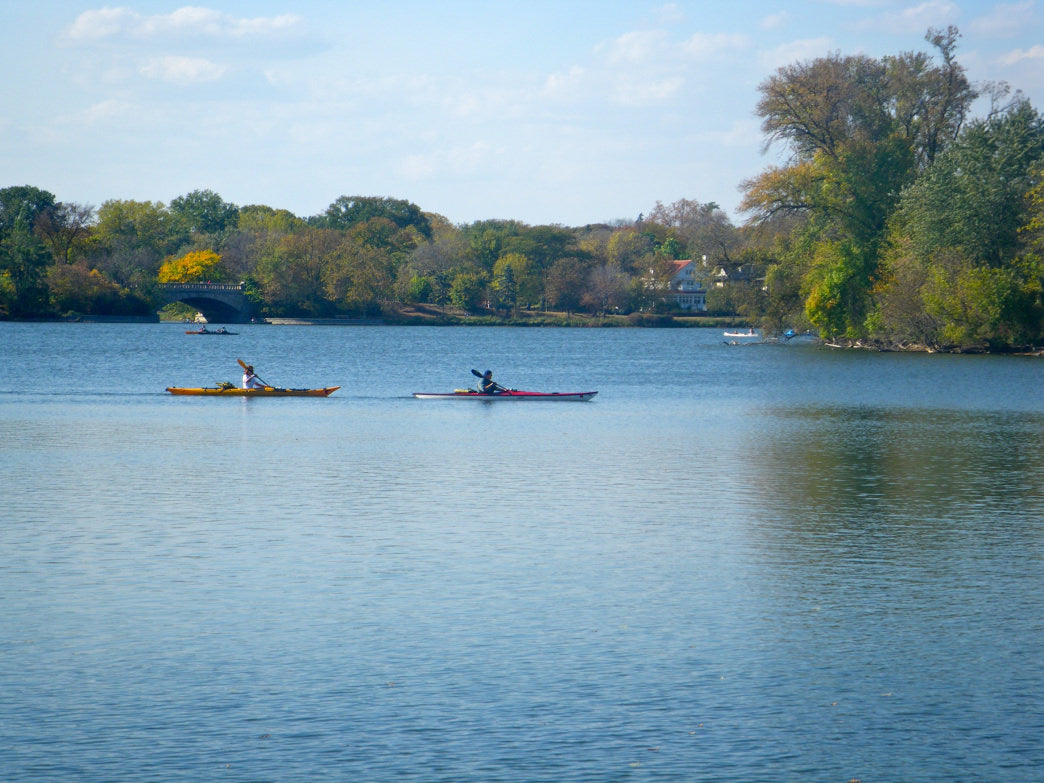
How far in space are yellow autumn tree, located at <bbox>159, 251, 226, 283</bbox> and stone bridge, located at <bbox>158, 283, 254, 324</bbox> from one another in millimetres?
4608

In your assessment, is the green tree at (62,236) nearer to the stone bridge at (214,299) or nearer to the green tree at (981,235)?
the stone bridge at (214,299)

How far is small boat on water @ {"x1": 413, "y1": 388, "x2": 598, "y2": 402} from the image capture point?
5403cm

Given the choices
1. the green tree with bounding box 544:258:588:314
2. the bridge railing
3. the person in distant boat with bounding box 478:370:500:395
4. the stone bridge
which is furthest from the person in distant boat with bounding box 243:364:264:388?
the green tree with bounding box 544:258:588:314

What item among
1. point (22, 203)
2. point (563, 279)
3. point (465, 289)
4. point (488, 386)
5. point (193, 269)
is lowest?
point (488, 386)

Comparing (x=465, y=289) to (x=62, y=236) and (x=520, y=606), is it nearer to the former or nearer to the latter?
(x=62, y=236)

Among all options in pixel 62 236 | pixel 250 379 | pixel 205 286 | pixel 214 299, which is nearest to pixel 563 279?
pixel 214 299

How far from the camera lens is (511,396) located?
54094 millimetres

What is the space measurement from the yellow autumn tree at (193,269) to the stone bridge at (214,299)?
4608 mm

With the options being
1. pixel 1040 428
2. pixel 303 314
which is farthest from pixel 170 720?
pixel 303 314

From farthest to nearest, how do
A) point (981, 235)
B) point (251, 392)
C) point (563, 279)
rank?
point (563, 279)
point (981, 235)
point (251, 392)

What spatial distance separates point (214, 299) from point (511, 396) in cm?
12513

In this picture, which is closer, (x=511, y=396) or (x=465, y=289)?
(x=511, y=396)

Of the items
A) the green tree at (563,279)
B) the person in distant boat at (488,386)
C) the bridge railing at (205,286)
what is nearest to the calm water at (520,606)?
the person in distant boat at (488,386)

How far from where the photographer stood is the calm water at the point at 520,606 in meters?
12.1
